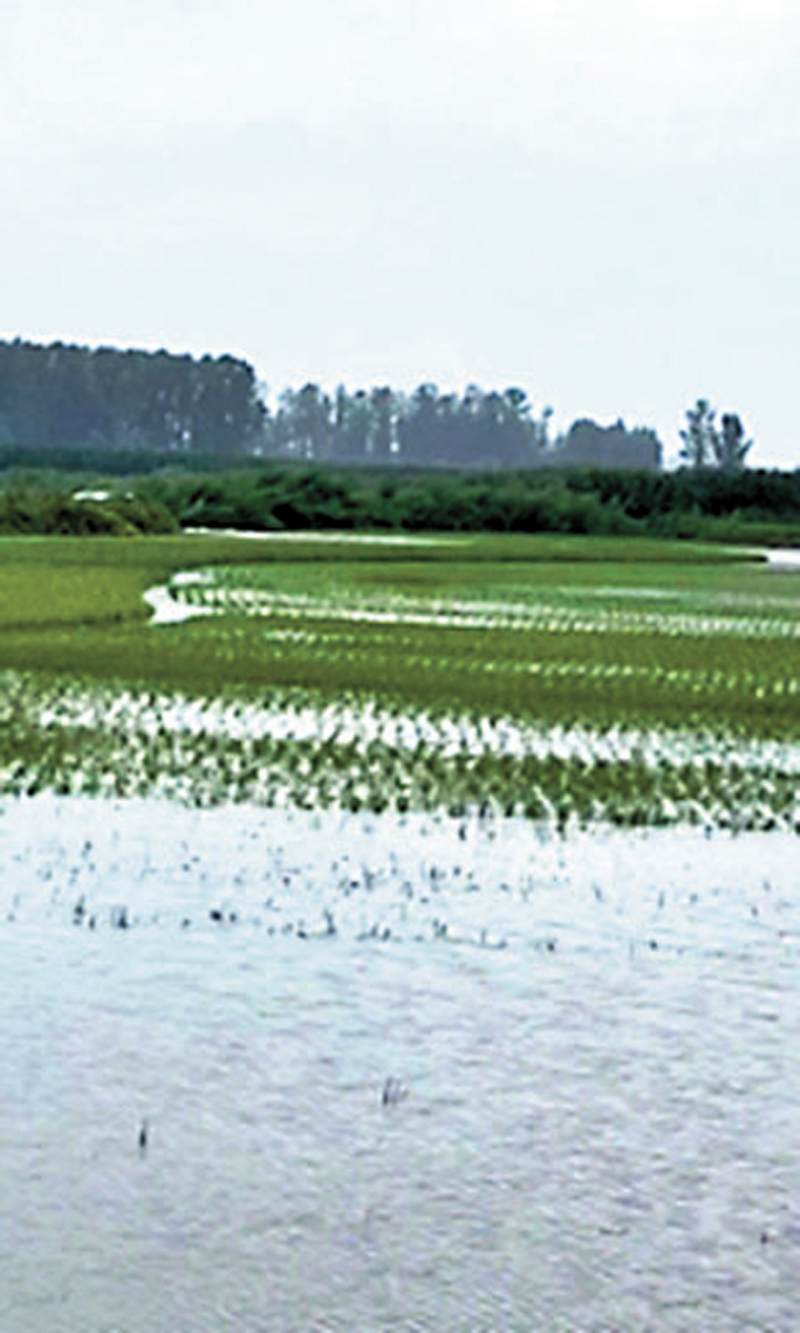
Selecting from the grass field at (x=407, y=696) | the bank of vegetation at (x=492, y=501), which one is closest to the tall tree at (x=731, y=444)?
the bank of vegetation at (x=492, y=501)

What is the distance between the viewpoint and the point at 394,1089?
729 centimetres

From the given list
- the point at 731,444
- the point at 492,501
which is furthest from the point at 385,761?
the point at 731,444

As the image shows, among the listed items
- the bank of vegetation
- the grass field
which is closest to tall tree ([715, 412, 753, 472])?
the bank of vegetation

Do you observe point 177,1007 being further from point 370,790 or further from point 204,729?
point 204,729

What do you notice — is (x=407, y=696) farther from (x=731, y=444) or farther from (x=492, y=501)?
(x=731, y=444)

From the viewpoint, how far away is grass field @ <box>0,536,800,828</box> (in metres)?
14.0

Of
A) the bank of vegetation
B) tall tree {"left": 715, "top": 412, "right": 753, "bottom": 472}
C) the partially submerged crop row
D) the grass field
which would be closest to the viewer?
the partially submerged crop row

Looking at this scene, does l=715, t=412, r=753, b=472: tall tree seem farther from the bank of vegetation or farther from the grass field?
the grass field

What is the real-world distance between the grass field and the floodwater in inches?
96.9

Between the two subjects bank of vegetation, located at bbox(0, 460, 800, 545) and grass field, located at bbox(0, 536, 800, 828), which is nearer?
grass field, located at bbox(0, 536, 800, 828)

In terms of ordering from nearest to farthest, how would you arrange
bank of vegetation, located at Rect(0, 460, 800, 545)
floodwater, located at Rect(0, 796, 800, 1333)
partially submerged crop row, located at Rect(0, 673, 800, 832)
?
floodwater, located at Rect(0, 796, 800, 1333) → partially submerged crop row, located at Rect(0, 673, 800, 832) → bank of vegetation, located at Rect(0, 460, 800, 545)

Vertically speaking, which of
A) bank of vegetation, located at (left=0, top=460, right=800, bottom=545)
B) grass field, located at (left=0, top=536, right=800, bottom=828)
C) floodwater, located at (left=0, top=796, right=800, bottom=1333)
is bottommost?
bank of vegetation, located at (left=0, top=460, right=800, bottom=545)

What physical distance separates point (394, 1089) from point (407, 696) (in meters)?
12.4

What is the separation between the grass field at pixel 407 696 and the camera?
14.0 metres
